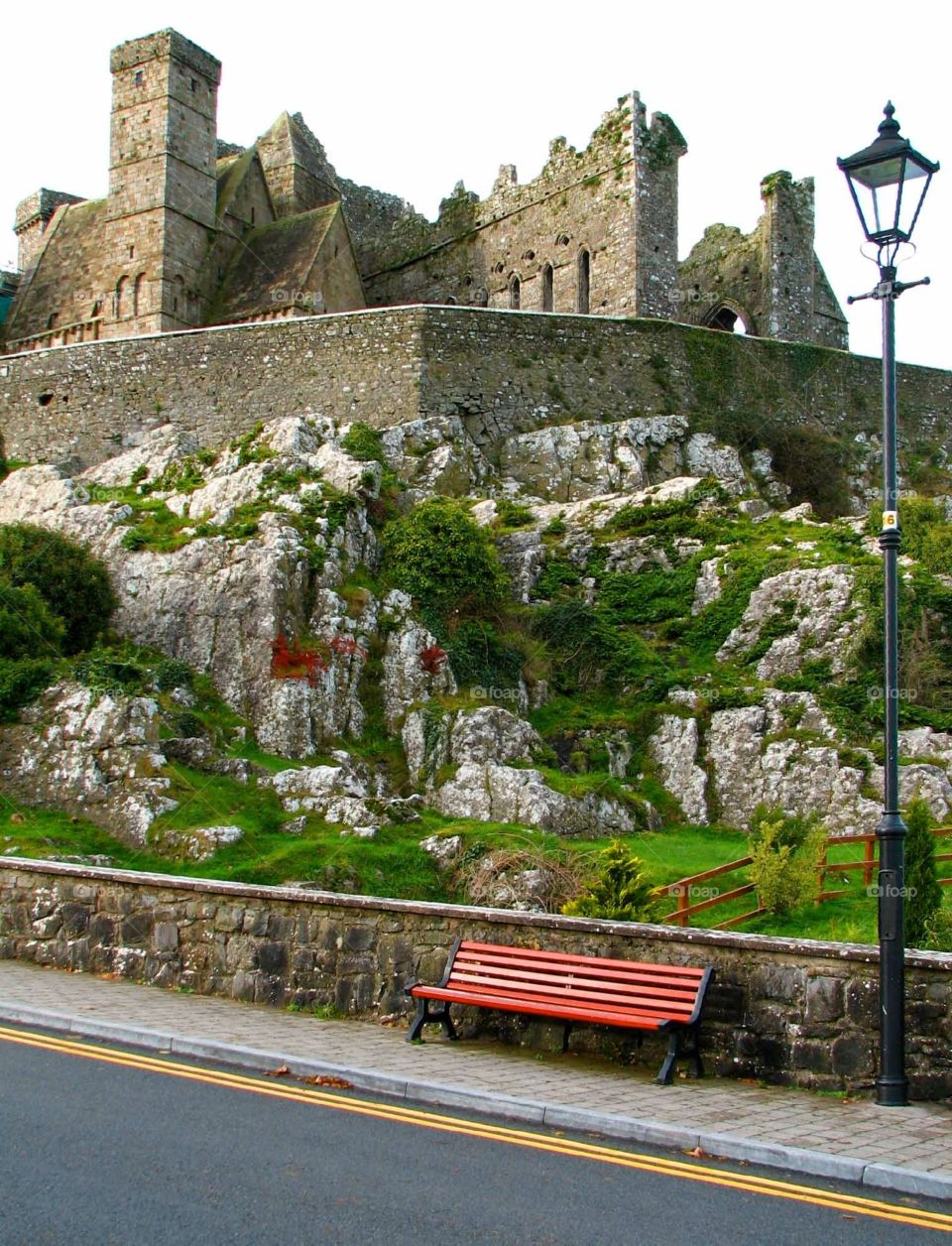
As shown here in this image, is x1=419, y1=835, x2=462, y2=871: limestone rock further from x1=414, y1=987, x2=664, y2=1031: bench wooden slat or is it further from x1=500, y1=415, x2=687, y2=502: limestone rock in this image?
x1=500, y1=415, x2=687, y2=502: limestone rock

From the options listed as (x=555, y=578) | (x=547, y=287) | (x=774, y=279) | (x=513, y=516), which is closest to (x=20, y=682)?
(x=555, y=578)

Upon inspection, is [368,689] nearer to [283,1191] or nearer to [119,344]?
[119,344]

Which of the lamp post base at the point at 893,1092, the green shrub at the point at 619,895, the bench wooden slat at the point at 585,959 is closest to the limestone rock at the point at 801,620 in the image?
the green shrub at the point at 619,895

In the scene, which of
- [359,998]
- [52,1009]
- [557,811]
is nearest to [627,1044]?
[359,998]

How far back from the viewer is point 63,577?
22.7 metres

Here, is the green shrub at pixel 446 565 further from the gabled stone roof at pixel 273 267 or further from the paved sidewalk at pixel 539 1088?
the paved sidewalk at pixel 539 1088

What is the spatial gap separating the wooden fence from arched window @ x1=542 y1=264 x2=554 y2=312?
840 inches

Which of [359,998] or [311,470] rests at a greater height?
[311,470]

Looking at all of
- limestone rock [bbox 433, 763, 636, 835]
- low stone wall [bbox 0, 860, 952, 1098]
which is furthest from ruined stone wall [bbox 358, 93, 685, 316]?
low stone wall [bbox 0, 860, 952, 1098]

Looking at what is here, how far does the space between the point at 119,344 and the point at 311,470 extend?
8.01m

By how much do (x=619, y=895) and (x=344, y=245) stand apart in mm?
27032

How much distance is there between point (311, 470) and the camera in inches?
993

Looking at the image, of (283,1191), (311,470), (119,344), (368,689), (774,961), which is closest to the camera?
(283,1191)

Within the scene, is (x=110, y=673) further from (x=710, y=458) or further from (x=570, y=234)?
(x=570, y=234)
